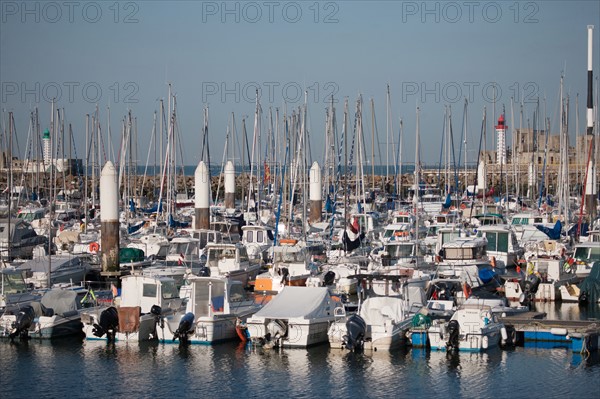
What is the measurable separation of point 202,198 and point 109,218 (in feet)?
32.8

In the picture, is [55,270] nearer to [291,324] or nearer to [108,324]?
[108,324]

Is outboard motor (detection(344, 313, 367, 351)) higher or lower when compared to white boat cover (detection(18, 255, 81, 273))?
lower

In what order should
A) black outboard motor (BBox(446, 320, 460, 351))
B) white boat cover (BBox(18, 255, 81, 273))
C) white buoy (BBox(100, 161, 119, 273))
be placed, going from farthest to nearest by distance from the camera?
1. white buoy (BBox(100, 161, 119, 273))
2. white boat cover (BBox(18, 255, 81, 273))
3. black outboard motor (BBox(446, 320, 460, 351))

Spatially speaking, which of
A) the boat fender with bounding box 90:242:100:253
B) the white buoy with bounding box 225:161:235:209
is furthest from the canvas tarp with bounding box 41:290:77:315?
the white buoy with bounding box 225:161:235:209

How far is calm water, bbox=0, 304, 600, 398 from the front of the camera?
74.4 feet

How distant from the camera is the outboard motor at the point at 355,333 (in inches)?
992

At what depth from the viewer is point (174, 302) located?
28.5 m

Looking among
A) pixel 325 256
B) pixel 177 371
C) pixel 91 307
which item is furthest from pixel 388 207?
pixel 177 371

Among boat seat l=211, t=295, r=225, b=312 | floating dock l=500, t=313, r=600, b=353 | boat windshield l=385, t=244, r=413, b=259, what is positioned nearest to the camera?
floating dock l=500, t=313, r=600, b=353

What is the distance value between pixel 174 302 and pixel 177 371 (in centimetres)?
414

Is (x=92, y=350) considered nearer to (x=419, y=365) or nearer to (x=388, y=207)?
(x=419, y=365)

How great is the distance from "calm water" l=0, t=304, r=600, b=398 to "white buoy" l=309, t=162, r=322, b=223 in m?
29.4

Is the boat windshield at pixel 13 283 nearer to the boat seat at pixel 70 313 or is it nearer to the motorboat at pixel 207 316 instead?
the boat seat at pixel 70 313

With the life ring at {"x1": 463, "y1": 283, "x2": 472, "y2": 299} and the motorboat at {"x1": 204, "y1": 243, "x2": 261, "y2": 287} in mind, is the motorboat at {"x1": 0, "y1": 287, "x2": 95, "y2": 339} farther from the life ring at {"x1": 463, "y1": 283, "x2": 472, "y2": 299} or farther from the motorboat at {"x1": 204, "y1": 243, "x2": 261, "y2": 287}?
the life ring at {"x1": 463, "y1": 283, "x2": 472, "y2": 299}
